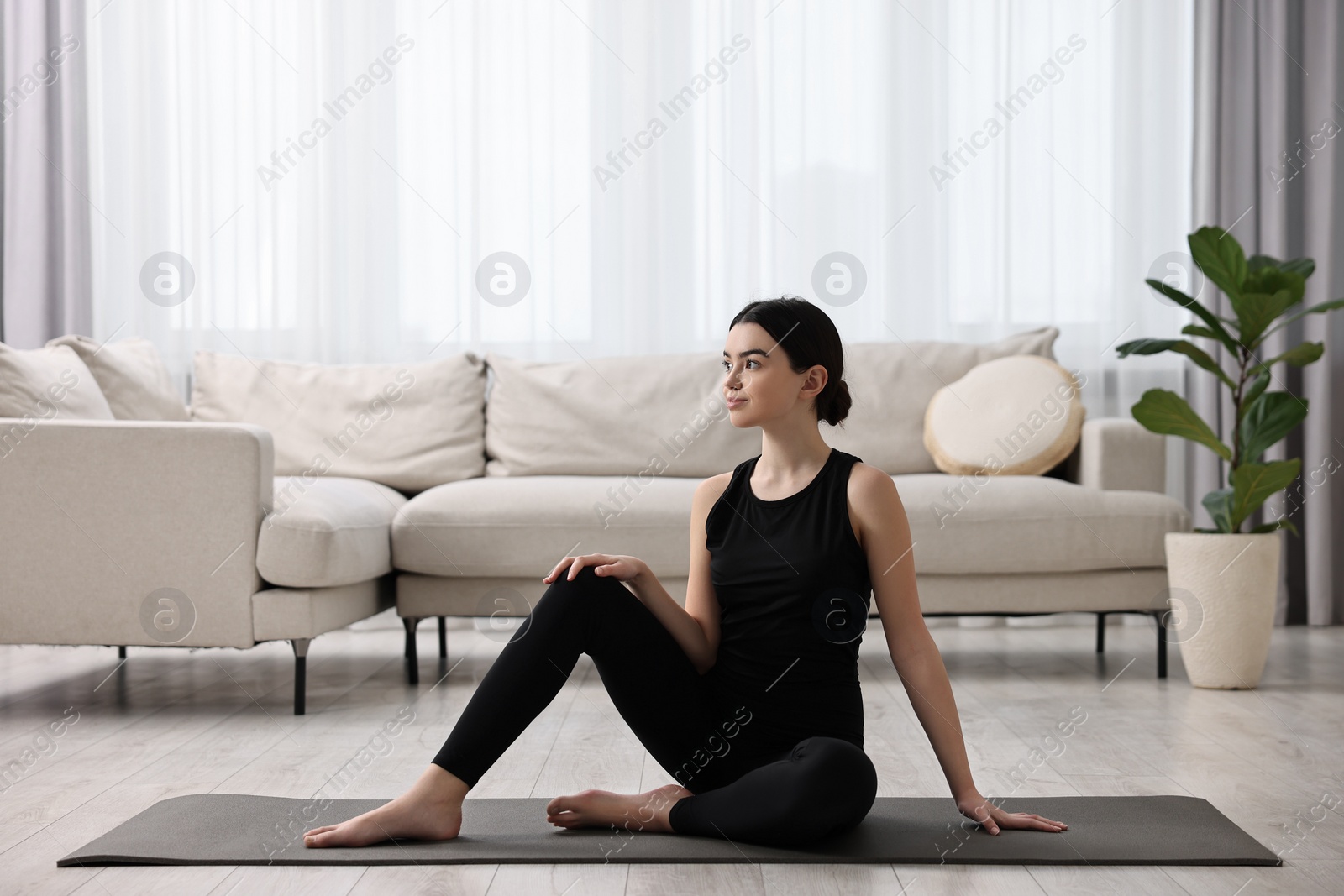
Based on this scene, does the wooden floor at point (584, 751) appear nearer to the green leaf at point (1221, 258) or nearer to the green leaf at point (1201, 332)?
the green leaf at point (1201, 332)

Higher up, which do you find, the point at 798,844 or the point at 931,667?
the point at 931,667

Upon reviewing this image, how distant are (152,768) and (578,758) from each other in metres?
0.71

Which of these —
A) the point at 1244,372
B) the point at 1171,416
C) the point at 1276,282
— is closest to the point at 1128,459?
the point at 1171,416

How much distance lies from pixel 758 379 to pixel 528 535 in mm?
1336

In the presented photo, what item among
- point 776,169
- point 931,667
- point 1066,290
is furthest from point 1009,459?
point 931,667

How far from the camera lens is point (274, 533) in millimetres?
2334

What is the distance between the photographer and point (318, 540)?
Result: 2.34 metres

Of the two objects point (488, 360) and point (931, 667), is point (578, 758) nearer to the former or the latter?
point (931, 667)

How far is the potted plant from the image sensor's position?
2598 millimetres

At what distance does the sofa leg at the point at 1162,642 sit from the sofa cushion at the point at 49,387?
8.25 ft

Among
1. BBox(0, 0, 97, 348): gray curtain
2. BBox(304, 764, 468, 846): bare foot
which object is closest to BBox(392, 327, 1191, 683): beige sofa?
BBox(304, 764, 468, 846): bare foot

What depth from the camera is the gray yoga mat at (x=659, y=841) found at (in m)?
1.41

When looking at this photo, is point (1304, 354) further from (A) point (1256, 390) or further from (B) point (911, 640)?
(B) point (911, 640)
